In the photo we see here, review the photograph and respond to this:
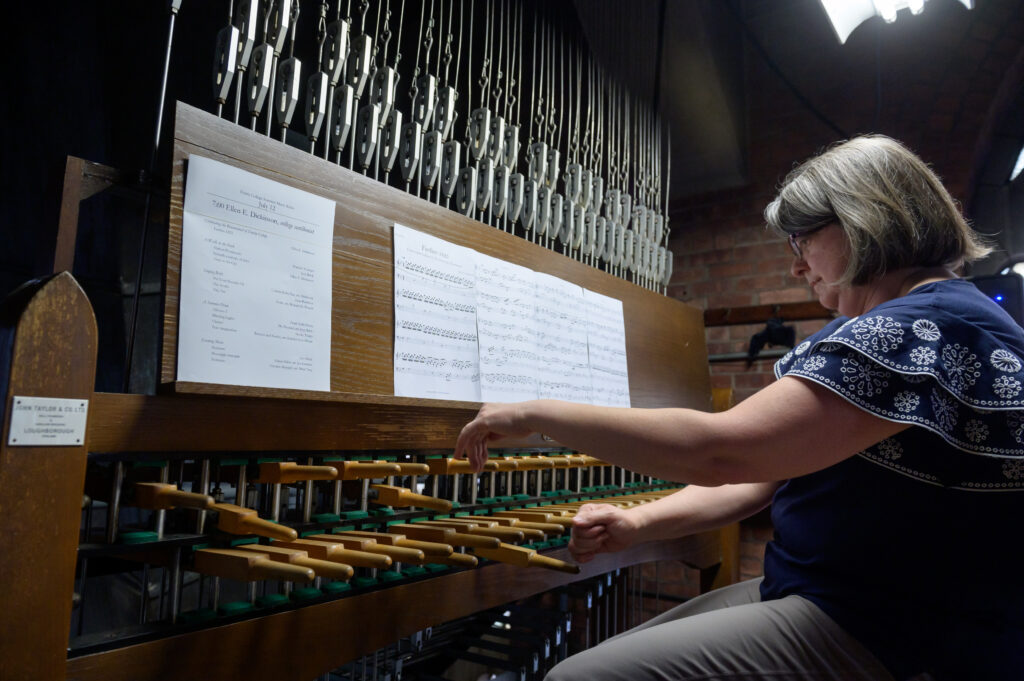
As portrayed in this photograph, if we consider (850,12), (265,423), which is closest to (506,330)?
(265,423)

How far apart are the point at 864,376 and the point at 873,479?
220 millimetres

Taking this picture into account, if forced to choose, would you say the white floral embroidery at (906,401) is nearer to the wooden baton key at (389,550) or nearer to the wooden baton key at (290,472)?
the wooden baton key at (389,550)

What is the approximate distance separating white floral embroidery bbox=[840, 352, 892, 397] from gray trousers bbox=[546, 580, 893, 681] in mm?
351

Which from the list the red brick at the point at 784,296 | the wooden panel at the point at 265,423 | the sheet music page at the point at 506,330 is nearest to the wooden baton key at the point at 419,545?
the wooden panel at the point at 265,423

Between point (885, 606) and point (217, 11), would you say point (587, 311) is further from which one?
point (217, 11)

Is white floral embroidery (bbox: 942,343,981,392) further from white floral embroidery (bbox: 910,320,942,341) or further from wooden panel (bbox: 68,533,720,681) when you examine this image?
wooden panel (bbox: 68,533,720,681)

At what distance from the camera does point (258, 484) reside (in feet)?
4.29

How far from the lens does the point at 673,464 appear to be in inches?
36.8

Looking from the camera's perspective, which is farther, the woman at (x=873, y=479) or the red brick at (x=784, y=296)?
the red brick at (x=784, y=296)

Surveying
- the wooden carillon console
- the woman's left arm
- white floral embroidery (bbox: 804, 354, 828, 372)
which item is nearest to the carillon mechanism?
the wooden carillon console

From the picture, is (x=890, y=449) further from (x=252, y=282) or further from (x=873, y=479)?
(x=252, y=282)

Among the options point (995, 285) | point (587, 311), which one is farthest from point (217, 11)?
point (995, 285)

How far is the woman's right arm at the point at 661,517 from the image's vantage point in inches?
48.7

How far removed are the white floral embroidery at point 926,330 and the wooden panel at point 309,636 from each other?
90cm
